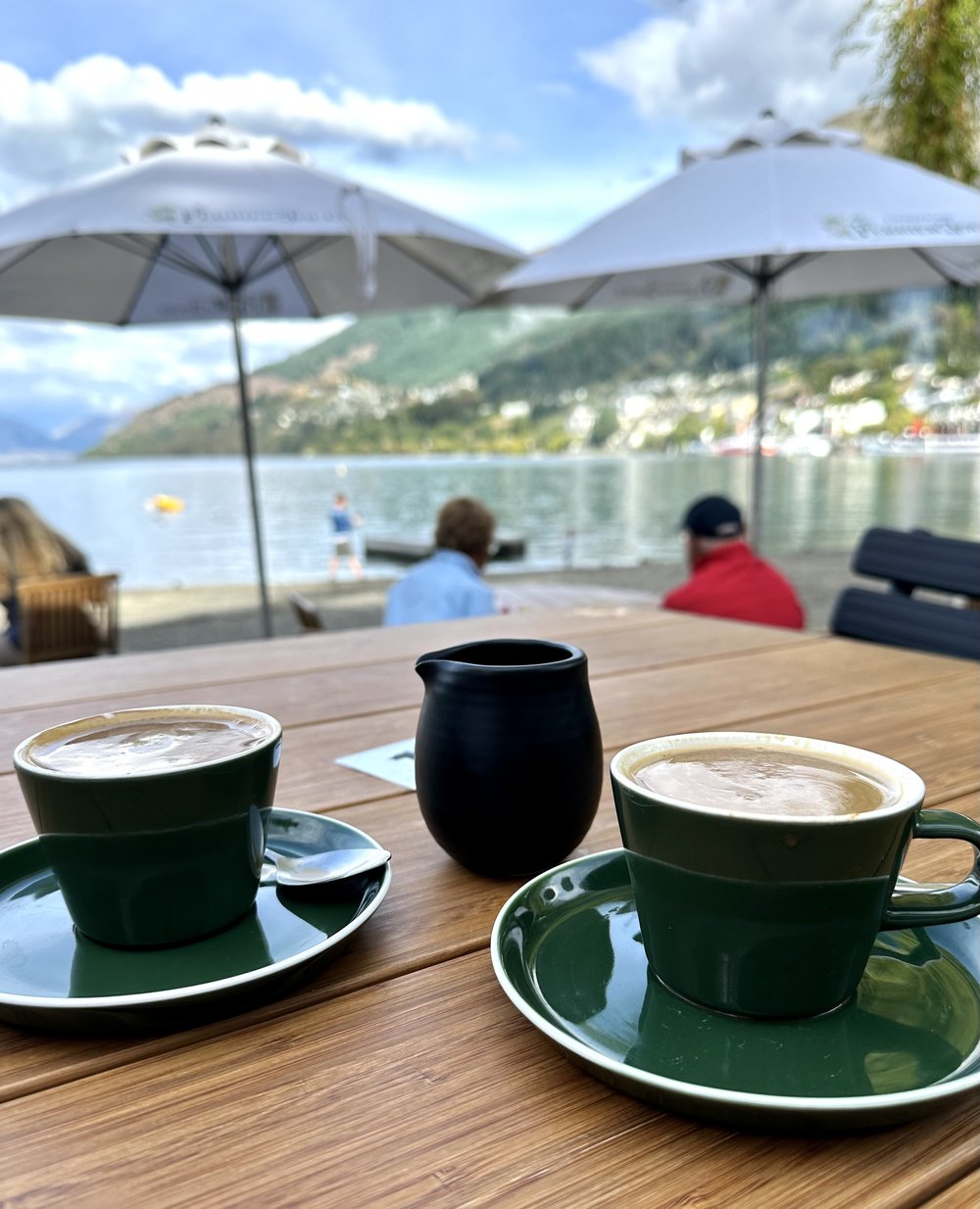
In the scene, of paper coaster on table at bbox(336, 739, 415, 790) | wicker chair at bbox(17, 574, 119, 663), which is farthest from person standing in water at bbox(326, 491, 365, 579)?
paper coaster on table at bbox(336, 739, 415, 790)

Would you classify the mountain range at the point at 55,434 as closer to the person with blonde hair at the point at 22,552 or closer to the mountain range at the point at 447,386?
the mountain range at the point at 447,386

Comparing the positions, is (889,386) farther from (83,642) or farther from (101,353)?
(101,353)

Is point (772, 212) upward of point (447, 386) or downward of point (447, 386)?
downward

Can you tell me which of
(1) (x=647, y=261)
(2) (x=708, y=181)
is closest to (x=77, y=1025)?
(1) (x=647, y=261)

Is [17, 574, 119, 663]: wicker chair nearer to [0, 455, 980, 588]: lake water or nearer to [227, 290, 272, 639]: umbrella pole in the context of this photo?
[227, 290, 272, 639]: umbrella pole

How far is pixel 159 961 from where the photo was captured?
460 mm

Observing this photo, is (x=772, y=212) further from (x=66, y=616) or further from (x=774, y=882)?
(x=774, y=882)

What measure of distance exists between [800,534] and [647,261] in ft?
66.2

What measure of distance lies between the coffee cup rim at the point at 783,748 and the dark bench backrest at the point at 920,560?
159cm

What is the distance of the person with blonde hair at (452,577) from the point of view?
2793mm

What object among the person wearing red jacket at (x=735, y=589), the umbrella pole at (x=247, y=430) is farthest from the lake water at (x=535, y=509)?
the person wearing red jacket at (x=735, y=589)

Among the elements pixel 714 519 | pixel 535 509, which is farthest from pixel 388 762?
pixel 535 509

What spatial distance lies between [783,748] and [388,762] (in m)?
0.48

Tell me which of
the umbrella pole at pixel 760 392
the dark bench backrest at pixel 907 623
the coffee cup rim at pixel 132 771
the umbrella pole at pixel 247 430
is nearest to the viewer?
the coffee cup rim at pixel 132 771
